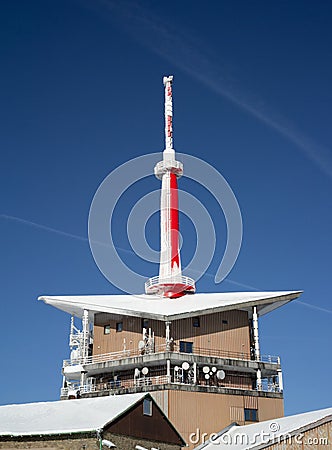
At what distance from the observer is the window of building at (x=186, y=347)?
61853 millimetres

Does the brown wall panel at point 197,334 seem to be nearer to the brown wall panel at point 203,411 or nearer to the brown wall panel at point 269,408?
the brown wall panel at point 269,408

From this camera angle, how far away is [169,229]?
73.4 meters

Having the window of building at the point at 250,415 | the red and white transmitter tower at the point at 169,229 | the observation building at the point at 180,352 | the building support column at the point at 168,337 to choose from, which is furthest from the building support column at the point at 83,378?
the window of building at the point at 250,415

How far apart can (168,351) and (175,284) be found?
11.1 metres

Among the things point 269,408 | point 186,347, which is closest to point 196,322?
point 186,347

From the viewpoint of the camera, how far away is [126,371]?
62.2 meters

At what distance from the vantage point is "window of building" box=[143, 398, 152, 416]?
43.8 metres

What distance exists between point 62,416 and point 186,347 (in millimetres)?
20888

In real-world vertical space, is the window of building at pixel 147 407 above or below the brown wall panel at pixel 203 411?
below

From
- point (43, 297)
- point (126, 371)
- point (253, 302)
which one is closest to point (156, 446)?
point (126, 371)

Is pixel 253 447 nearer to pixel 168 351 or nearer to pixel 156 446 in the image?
pixel 156 446

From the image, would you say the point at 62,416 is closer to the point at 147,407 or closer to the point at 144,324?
the point at 147,407

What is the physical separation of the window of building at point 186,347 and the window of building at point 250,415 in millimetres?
7444

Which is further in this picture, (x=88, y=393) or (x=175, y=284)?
(x=175, y=284)
